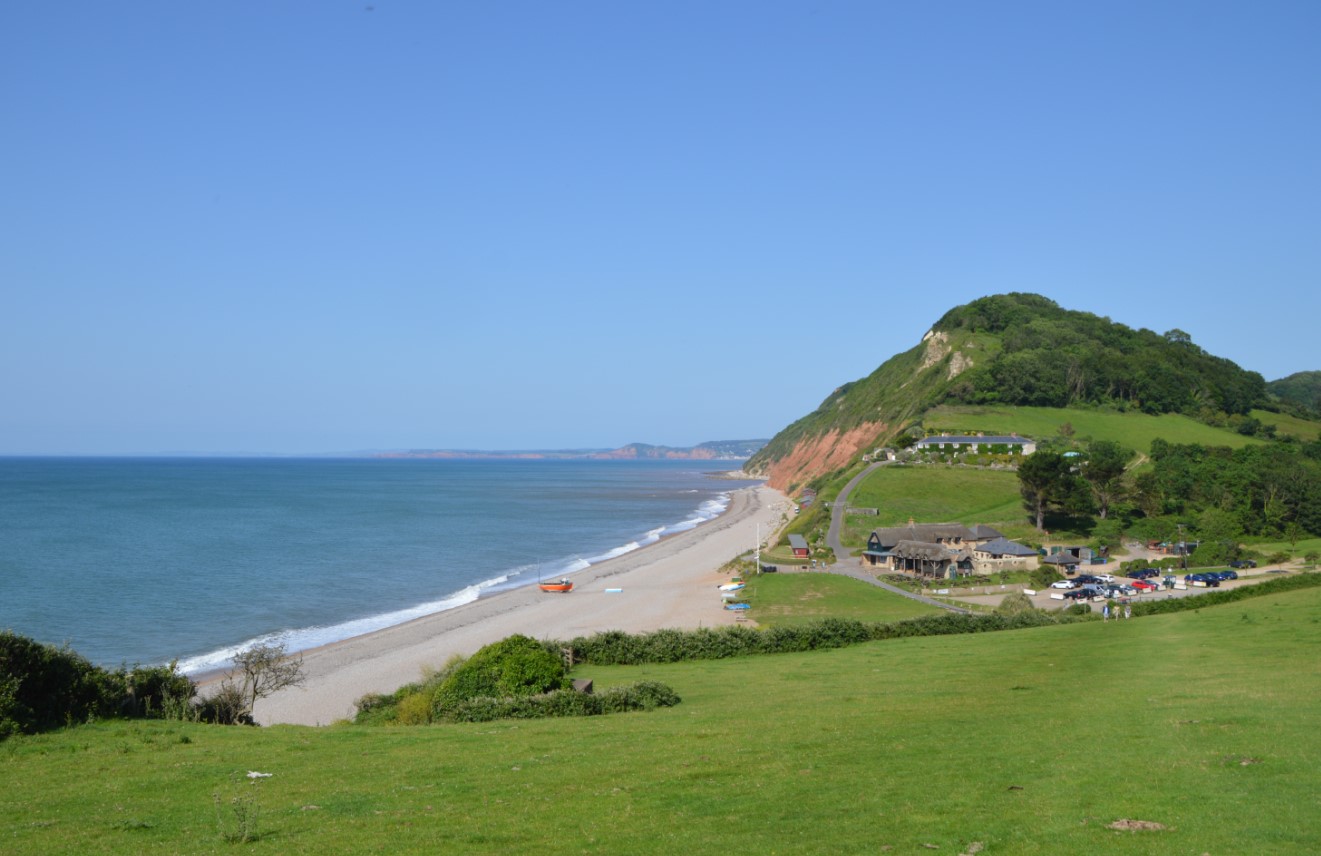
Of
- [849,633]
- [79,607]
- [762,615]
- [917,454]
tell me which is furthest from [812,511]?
[79,607]

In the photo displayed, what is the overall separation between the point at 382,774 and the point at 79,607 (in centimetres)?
4795

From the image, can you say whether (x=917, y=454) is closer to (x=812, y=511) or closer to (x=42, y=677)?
(x=812, y=511)

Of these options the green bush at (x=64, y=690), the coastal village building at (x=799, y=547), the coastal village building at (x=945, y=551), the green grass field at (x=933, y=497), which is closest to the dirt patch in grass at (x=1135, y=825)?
the green bush at (x=64, y=690)

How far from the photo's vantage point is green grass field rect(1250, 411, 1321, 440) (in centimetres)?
11931

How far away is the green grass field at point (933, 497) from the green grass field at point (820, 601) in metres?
21.2

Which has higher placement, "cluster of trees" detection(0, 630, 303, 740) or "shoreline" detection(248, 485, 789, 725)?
"cluster of trees" detection(0, 630, 303, 740)

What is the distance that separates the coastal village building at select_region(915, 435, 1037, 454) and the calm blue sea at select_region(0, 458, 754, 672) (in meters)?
33.0

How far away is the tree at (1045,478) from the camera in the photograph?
7444cm

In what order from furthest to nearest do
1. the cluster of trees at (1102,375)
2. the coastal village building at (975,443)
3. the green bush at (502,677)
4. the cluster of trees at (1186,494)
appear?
the cluster of trees at (1102,375) → the coastal village building at (975,443) → the cluster of trees at (1186,494) → the green bush at (502,677)

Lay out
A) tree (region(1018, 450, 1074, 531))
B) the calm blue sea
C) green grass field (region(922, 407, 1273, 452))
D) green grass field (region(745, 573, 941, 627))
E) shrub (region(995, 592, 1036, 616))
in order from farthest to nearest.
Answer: green grass field (region(922, 407, 1273, 452)) < tree (region(1018, 450, 1074, 531)) < the calm blue sea < green grass field (region(745, 573, 941, 627)) < shrub (region(995, 592, 1036, 616))

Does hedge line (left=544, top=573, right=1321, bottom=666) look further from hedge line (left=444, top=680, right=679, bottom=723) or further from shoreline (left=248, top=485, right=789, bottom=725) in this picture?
hedge line (left=444, top=680, right=679, bottom=723)

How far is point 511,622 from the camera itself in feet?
174

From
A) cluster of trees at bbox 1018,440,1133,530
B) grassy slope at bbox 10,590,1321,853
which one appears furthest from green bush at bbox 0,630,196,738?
cluster of trees at bbox 1018,440,1133,530

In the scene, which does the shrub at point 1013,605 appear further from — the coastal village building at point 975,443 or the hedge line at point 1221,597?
the coastal village building at point 975,443
